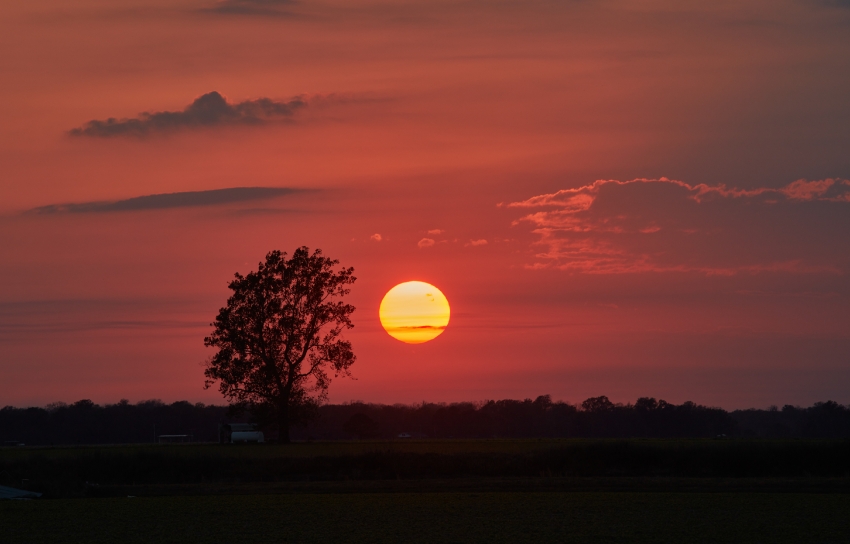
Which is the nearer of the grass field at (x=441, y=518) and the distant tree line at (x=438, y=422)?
the grass field at (x=441, y=518)

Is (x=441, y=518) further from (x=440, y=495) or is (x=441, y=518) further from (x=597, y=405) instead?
(x=597, y=405)

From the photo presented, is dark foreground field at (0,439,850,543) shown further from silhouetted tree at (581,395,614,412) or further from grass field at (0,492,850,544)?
silhouetted tree at (581,395,614,412)

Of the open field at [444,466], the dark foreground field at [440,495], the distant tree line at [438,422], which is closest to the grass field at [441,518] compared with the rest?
the dark foreground field at [440,495]

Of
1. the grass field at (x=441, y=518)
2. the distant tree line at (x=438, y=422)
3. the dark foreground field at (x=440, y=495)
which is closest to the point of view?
the grass field at (x=441, y=518)

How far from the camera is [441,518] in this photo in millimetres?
32656

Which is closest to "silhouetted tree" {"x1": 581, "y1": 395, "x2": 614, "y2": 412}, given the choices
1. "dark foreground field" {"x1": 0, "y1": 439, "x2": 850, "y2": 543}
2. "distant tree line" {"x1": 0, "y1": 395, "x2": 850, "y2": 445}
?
"distant tree line" {"x1": 0, "y1": 395, "x2": 850, "y2": 445}

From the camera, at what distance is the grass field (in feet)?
93.5

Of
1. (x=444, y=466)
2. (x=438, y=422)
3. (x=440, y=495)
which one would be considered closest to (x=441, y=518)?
(x=440, y=495)

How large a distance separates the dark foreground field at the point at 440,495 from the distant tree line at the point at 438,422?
72.9m

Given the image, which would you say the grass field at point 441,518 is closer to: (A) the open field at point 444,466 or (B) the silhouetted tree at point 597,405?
(A) the open field at point 444,466

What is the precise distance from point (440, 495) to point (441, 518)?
827cm

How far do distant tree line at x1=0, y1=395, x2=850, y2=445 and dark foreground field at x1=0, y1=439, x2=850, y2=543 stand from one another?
72868mm

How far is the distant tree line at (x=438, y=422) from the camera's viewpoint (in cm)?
13775

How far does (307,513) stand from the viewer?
34.6 meters
